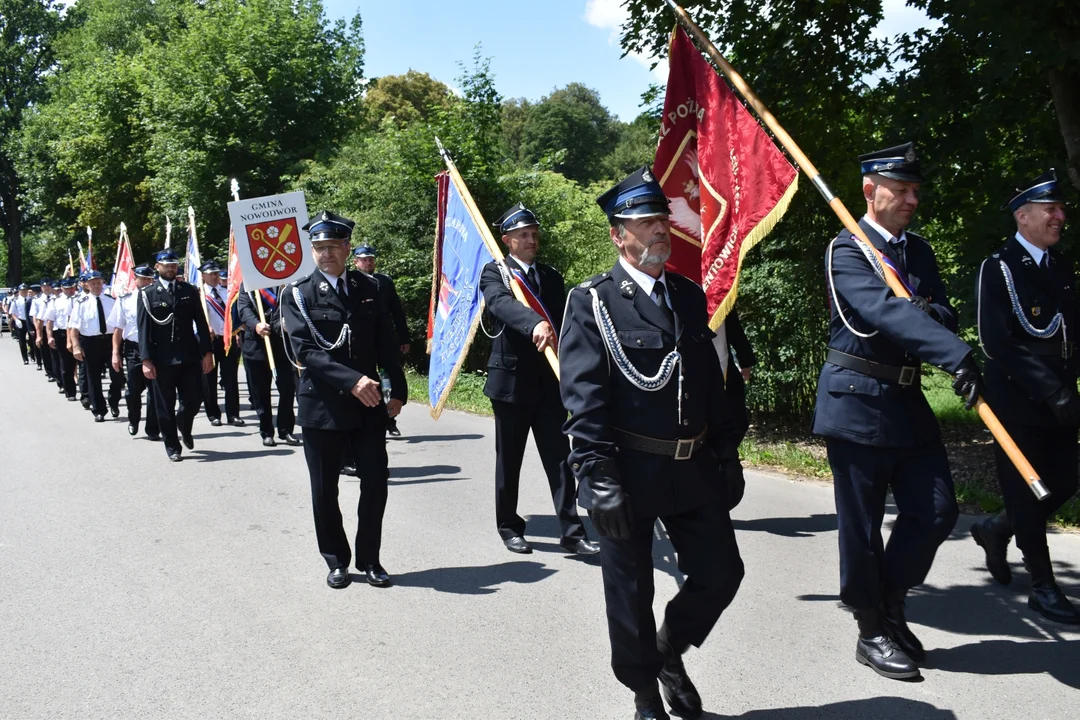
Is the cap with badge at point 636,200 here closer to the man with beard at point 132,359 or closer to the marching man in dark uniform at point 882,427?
the marching man in dark uniform at point 882,427

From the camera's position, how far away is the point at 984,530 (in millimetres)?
5898

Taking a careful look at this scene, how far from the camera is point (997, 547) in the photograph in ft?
19.0

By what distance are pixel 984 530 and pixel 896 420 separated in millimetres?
1814

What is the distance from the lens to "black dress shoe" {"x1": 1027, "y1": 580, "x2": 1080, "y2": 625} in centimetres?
520

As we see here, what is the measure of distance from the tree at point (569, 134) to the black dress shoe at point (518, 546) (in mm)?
63724

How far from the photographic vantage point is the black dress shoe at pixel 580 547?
22.4 feet

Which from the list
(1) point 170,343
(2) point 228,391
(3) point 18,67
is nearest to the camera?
(1) point 170,343

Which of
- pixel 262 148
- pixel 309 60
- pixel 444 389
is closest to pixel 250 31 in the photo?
pixel 309 60

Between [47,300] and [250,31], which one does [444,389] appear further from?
[250,31]

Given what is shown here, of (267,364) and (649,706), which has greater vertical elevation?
(267,364)

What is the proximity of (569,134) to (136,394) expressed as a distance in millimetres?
63601

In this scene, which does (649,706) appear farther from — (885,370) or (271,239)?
(271,239)

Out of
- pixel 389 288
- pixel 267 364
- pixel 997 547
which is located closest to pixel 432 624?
pixel 997 547

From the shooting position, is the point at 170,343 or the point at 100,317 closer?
the point at 170,343
